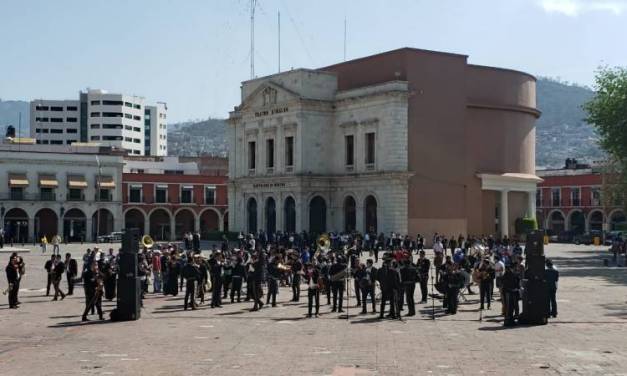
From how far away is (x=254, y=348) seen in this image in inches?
713

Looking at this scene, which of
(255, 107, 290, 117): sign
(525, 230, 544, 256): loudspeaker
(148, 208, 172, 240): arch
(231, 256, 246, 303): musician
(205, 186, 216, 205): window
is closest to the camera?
(525, 230, 544, 256): loudspeaker

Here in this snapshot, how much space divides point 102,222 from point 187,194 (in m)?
9.67

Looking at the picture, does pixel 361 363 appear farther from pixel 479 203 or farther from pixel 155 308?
pixel 479 203

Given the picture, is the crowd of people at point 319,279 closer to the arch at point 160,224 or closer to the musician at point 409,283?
the musician at point 409,283

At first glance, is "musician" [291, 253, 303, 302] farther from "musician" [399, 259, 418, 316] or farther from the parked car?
the parked car

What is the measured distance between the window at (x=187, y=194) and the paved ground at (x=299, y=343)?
64.1m

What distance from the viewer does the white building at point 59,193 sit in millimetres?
81625

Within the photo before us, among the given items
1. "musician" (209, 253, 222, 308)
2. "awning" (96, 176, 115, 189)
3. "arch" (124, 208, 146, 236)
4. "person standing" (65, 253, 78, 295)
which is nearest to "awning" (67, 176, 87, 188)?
"awning" (96, 176, 115, 189)

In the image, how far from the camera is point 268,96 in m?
72.6

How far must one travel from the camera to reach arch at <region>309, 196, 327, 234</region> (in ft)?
226

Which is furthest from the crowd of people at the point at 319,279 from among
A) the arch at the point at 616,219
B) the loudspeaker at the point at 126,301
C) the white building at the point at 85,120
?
the white building at the point at 85,120

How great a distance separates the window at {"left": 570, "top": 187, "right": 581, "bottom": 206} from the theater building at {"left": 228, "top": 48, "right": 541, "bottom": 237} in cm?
2056

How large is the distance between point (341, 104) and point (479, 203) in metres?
13.5

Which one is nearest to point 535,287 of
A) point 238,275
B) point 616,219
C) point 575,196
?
point 238,275
